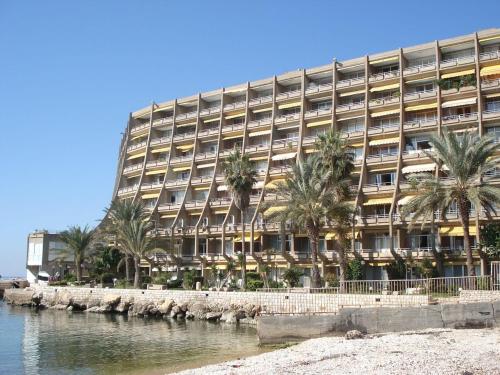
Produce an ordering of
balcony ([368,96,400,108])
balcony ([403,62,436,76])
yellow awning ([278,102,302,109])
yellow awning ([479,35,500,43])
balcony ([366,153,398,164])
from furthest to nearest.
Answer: yellow awning ([278,102,302,109]), balcony ([368,96,400,108]), balcony ([403,62,436,76]), balcony ([366,153,398,164]), yellow awning ([479,35,500,43])

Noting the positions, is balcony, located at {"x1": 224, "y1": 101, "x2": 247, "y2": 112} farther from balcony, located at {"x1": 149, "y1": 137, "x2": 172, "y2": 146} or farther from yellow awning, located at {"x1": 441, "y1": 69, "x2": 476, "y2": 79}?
yellow awning, located at {"x1": 441, "y1": 69, "x2": 476, "y2": 79}

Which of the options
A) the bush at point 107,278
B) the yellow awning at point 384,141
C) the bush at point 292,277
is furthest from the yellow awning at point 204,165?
the bush at point 292,277

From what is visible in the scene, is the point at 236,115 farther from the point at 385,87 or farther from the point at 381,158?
the point at 381,158

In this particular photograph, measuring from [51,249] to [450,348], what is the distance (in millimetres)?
68525

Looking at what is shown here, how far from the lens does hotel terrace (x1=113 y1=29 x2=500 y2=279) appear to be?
54969 millimetres

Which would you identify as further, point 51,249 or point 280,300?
point 51,249

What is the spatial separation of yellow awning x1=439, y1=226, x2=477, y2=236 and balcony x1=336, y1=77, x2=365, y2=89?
19.9 meters

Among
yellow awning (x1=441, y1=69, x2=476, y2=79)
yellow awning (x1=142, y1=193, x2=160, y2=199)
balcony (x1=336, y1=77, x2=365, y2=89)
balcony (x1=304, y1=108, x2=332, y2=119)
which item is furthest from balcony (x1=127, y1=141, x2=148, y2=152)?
yellow awning (x1=441, y1=69, x2=476, y2=79)

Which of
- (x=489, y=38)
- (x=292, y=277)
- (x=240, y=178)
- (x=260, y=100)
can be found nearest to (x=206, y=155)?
(x=260, y=100)

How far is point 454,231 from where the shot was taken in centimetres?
5091

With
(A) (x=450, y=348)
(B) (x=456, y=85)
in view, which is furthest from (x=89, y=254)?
(A) (x=450, y=348)

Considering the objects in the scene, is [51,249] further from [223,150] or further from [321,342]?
[321,342]

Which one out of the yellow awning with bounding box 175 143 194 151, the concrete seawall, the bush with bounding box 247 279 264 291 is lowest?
the concrete seawall

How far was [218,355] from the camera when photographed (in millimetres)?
28688
